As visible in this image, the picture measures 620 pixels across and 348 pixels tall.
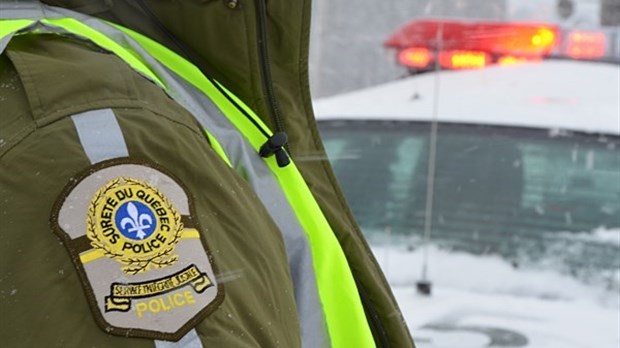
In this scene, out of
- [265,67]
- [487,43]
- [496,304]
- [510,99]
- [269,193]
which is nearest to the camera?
[269,193]

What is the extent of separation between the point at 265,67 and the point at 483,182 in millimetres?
2155

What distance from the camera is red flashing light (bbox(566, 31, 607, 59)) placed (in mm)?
3900

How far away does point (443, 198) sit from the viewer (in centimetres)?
326

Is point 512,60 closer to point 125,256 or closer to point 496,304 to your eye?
point 496,304

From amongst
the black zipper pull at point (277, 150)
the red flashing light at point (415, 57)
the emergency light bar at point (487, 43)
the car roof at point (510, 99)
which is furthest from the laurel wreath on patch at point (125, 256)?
the red flashing light at point (415, 57)

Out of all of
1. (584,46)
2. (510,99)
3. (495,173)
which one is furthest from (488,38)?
(495,173)

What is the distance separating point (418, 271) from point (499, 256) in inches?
→ 9.8

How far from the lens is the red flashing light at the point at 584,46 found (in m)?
3.90

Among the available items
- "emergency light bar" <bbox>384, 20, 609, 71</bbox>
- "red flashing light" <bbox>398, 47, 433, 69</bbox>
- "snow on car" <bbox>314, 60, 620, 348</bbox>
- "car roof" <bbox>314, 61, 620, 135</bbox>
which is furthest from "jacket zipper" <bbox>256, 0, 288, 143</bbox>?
"red flashing light" <bbox>398, 47, 433, 69</bbox>

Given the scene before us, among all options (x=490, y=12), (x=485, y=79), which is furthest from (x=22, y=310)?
(x=490, y=12)

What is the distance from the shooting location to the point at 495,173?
3324 mm

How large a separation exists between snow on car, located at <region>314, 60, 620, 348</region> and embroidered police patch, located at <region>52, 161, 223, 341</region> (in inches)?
60.5

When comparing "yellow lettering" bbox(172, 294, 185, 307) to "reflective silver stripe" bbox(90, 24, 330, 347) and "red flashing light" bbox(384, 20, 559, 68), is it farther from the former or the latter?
"red flashing light" bbox(384, 20, 559, 68)

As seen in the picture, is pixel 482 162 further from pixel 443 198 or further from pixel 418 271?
pixel 418 271
